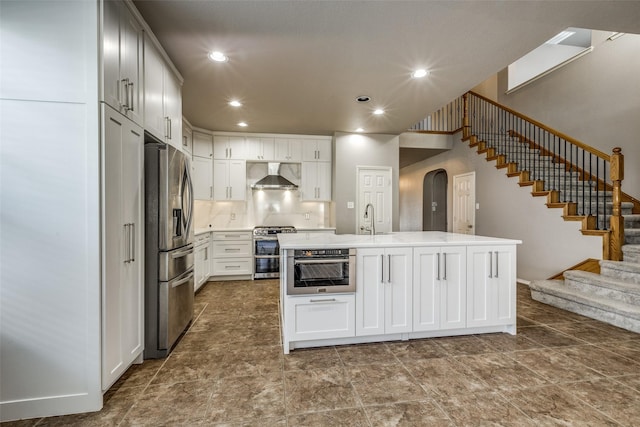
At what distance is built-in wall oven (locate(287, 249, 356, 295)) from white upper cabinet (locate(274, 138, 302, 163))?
3.54m

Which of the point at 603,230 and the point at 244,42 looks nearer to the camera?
the point at 244,42

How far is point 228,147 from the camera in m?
5.55

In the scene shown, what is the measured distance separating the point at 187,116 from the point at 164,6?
2.67 metres

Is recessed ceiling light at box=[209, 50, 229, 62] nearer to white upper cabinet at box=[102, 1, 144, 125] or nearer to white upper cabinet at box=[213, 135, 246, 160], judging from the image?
white upper cabinet at box=[102, 1, 144, 125]

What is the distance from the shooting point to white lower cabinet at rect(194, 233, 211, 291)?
171 inches

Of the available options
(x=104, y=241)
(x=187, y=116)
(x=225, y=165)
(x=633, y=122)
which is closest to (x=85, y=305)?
(x=104, y=241)

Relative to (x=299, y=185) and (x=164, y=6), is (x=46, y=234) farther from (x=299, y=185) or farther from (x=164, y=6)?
(x=299, y=185)

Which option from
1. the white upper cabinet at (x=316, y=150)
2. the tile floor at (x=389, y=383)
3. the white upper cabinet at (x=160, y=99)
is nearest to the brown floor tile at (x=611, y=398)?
the tile floor at (x=389, y=383)

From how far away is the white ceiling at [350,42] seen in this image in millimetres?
2180

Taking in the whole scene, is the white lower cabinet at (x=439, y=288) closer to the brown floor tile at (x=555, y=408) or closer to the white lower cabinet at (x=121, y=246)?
the brown floor tile at (x=555, y=408)

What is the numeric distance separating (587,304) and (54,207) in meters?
4.92

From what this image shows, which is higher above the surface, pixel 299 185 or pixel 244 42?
pixel 244 42

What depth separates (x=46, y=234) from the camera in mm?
1671

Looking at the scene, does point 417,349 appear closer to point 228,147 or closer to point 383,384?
point 383,384
